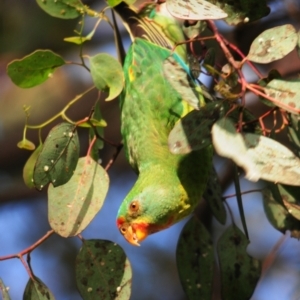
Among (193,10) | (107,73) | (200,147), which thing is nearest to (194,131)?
(200,147)

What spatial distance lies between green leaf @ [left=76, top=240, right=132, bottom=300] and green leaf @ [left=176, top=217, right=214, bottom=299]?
11 cm

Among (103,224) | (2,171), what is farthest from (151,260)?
(2,171)

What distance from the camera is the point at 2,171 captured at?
2025 mm

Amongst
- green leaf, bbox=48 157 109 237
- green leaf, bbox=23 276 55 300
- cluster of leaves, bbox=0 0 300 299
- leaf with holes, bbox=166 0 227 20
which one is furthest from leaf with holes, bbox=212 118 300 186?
green leaf, bbox=23 276 55 300

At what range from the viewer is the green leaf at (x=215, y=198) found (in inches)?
36.0

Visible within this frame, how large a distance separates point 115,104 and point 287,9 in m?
0.58

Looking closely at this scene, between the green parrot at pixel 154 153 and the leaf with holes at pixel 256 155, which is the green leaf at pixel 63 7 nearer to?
the green parrot at pixel 154 153

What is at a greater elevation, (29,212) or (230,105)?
(230,105)

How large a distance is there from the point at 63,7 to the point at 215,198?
373mm

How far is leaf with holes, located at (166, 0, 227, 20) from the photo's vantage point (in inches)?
26.8

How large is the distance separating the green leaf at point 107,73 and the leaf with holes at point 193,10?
182 millimetres

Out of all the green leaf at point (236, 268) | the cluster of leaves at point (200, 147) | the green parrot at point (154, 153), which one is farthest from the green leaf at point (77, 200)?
the green leaf at point (236, 268)

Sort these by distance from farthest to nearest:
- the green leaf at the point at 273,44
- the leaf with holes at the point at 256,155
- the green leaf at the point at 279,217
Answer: the green leaf at the point at 279,217 → the green leaf at the point at 273,44 → the leaf with holes at the point at 256,155

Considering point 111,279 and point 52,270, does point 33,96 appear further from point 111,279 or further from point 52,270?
point 111,279
